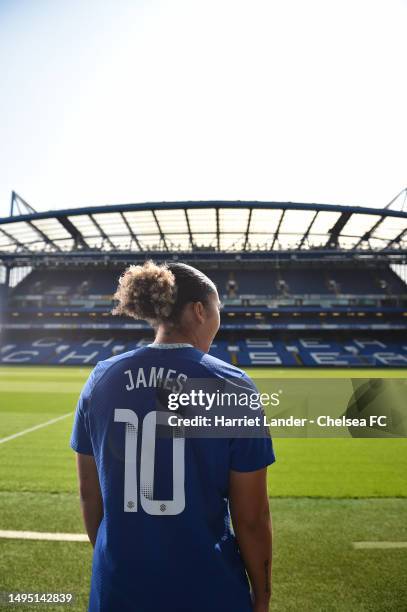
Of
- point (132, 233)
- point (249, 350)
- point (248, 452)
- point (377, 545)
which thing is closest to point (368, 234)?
point (249, 350)

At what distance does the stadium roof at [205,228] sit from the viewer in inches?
1283

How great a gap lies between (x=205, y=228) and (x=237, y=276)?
36.6ft

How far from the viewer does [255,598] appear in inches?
60.0

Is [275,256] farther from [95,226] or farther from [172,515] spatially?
[172,515]

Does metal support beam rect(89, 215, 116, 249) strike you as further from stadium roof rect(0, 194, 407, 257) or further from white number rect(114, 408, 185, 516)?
white number rect(114, 408, 185, 516)

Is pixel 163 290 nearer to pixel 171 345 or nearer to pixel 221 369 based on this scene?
pixel 171 345

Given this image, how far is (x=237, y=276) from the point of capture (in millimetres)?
46406

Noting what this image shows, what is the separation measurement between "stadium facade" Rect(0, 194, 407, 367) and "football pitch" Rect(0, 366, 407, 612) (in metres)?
27.7

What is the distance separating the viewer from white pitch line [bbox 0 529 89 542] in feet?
12.0

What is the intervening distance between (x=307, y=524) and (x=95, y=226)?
35325mm

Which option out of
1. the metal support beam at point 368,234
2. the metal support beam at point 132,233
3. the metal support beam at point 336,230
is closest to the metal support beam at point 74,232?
the metal support beam at point 132,233

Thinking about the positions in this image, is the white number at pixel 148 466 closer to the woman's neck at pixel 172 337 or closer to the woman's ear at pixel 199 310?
the woman's neck at pixel 172 337

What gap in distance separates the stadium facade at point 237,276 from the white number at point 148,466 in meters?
31.9

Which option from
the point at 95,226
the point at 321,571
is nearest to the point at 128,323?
the point at 95,226
